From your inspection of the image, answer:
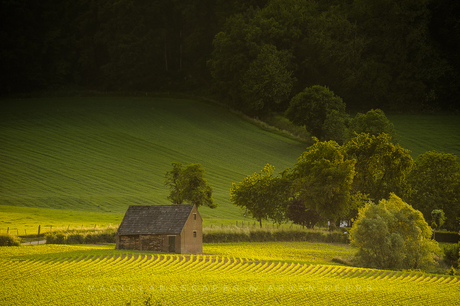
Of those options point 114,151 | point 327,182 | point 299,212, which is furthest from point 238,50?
point 327,182

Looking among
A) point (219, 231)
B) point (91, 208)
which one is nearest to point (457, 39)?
point (219, 231)

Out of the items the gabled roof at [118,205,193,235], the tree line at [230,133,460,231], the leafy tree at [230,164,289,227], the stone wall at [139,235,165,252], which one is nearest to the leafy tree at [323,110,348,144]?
the tree line at [230,133,460,231]

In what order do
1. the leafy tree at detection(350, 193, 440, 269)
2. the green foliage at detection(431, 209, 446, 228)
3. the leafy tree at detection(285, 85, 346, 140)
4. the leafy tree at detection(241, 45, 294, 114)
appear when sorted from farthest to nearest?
1. the leafy tree at detection(241, 45, 294, 114)
2. the leafy tree at detection(285, 85, 346, 140)
3. the green foliage at detection(431, 209, 446, 228)
4. the leafy tree at detection(350, 193, 440, 269)

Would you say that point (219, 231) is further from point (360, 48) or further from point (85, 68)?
point (85, 68)

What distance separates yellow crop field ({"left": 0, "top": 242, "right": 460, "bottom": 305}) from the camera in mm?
28578

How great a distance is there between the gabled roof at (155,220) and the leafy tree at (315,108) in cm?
5298

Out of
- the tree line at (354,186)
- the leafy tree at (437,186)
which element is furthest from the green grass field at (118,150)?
the leafy tree at (437,186)

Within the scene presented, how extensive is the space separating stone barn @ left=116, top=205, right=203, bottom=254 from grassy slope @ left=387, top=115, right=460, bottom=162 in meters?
54.4

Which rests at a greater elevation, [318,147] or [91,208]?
[318,147]

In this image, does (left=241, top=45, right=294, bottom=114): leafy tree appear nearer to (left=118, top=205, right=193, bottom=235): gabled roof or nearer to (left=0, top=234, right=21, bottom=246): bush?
(left=118, top=205, right=193, bottom=235): gabled roof

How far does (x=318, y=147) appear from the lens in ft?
215

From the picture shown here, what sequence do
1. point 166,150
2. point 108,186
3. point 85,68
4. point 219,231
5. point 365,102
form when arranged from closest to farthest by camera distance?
point 219,231 → point 108,186 → point 166,150 → point 365,102 → point 85,68

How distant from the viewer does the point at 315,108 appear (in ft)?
326

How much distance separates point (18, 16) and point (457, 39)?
11627cm
